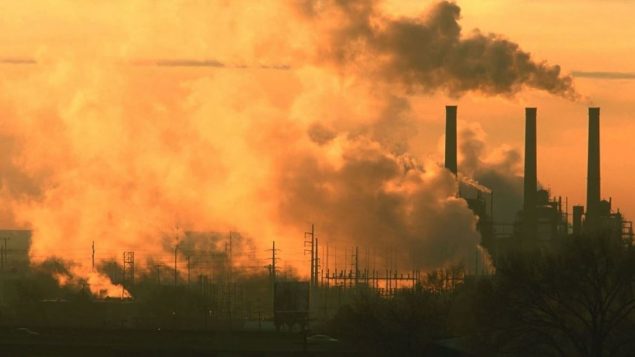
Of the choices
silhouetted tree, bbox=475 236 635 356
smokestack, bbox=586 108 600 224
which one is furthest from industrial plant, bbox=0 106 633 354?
silhouetted tree, bbox=475 236 635 356

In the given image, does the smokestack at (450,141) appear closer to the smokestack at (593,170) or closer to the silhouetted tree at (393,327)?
the smokestack at (593,170)

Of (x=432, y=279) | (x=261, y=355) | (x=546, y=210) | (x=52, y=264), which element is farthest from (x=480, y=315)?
(x=52, y=264)

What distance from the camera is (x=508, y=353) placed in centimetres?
4431

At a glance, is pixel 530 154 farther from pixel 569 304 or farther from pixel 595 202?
pixel 569 304

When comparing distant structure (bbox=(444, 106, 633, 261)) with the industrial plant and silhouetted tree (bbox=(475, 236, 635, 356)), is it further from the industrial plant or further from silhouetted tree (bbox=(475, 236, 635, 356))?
silhouetted tree (bbox=(475, 236, 635, 356))

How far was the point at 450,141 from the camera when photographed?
102750 millimetres

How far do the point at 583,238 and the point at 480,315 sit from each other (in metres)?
5.10

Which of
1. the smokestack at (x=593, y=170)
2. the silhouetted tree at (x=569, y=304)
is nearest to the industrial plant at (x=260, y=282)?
the smokestack at (x=593, y=170)

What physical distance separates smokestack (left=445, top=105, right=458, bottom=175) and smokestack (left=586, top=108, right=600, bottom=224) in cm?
969

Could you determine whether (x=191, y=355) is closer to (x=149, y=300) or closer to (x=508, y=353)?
(x=508, y=353)

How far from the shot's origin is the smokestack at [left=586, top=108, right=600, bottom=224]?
334 feet

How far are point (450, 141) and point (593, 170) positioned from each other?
417 inches

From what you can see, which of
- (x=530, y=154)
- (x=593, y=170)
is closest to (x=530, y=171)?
(x=530, y=154)

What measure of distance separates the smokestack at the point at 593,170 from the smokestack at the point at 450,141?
969 cm
